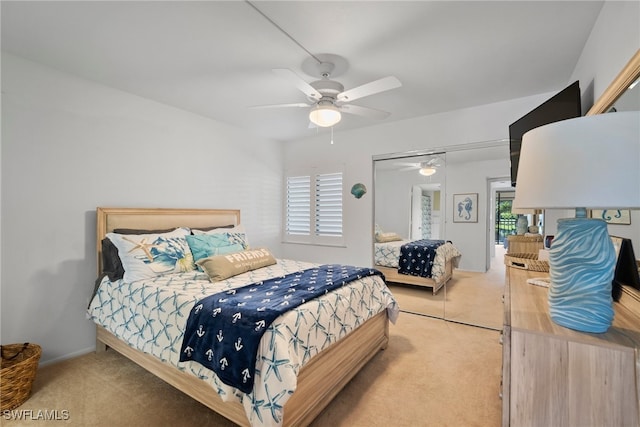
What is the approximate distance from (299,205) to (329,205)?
1.94 feet

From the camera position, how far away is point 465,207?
143 inches

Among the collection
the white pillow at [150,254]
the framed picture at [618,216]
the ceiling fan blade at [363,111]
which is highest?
the ceiling fan blade at [363,111]

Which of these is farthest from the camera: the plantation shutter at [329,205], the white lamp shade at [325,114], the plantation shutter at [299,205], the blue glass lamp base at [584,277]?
the plantation shutter at [299,205]

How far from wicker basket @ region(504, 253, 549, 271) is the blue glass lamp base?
1183mm

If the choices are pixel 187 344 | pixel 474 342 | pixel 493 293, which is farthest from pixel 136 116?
pixel 493 293

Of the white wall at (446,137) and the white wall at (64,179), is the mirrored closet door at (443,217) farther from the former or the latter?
the white wall at (64,179)

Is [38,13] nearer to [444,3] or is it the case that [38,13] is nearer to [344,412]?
[444,3]

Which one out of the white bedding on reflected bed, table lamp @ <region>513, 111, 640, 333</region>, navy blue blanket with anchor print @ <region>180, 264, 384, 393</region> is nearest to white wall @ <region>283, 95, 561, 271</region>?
the white bedding on reflected bed

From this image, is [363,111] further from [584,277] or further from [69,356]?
[69,356]

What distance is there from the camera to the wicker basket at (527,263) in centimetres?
209

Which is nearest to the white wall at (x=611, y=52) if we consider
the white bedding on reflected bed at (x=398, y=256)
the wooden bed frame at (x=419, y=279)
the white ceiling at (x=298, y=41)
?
the white ceiling at (x=298, y=41)

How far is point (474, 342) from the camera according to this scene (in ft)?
9.39

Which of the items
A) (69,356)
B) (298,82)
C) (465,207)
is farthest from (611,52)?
(69,356)

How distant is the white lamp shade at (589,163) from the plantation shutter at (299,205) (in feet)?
12.5
